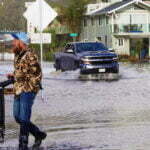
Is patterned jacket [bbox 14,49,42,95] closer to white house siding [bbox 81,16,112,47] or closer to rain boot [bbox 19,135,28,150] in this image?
rain boot [bbox 19,135,28,150]

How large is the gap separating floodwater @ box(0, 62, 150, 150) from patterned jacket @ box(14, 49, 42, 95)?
3.93 ft

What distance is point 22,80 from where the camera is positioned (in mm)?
10211

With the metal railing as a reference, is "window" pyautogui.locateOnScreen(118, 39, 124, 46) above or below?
below

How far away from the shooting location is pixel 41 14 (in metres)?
22.3

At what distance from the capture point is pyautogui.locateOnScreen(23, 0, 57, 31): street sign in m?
22.3

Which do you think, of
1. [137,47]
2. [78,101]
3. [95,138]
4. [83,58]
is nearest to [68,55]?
[83,58]

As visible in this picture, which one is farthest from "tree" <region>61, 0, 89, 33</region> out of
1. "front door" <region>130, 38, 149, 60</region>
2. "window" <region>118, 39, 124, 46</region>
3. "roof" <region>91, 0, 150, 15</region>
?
"front door" <region>130, 38, 149, 60</region>

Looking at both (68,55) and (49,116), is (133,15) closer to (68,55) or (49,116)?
(68,55)

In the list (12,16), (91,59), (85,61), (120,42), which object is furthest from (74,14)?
(91,59)

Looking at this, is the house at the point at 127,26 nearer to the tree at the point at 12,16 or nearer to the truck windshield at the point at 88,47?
the truck windshield at the point at 88,47

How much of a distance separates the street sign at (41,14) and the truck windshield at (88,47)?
12.7m

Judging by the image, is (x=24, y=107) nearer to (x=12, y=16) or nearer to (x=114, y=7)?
(x=114, y=7)

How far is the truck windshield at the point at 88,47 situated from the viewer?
36.0 metres

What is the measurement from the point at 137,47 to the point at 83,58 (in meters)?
52.6
